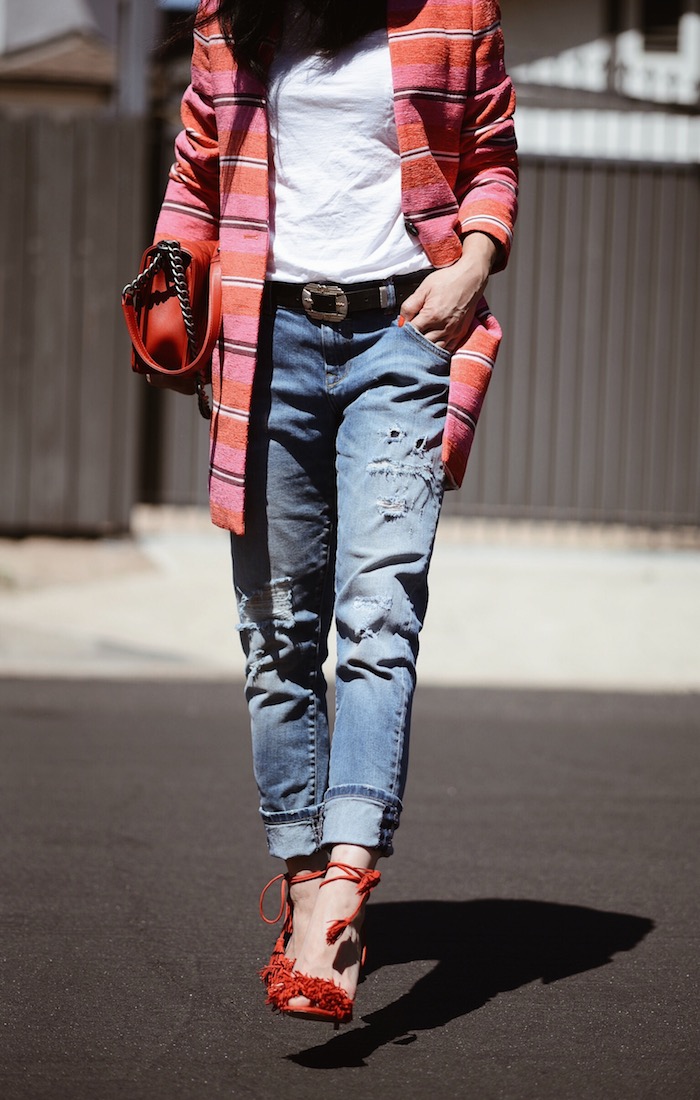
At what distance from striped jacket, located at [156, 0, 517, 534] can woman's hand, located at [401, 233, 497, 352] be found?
4 cm

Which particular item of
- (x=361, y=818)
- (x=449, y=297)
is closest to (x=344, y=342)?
(x=449, y=297)

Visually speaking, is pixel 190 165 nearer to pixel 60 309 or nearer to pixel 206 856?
pixel 206 856

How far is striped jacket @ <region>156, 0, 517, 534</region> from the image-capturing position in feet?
8.32

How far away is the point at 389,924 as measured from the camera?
3.30m

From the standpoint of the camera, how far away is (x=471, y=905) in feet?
11.3

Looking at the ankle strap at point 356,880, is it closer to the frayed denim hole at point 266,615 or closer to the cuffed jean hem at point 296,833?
the cuffed jean hem at point 296,833

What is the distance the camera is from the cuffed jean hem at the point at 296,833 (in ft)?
8.73

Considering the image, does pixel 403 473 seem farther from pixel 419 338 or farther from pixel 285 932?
pixel 285 932

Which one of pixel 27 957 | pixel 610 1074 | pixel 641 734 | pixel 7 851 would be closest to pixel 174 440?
pixel 641 734

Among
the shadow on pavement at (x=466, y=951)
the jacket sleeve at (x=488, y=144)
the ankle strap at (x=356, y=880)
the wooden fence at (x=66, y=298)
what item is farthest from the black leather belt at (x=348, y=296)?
the wooden fence at (x=66, y=298)

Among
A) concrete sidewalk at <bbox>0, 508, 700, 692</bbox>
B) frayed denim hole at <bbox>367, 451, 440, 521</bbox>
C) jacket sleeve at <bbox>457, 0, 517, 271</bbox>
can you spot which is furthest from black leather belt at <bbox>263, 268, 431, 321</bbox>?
concrete sidewalk at <bbox>0, 508, 700, 692</bbox>

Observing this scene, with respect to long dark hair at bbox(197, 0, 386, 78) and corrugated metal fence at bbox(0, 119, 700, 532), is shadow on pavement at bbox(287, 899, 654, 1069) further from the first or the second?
corrugated metal fence at bbox(0, 119, 700, 532)

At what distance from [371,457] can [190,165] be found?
655mm

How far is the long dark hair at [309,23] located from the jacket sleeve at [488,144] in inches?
7.3
